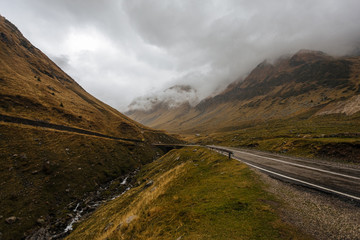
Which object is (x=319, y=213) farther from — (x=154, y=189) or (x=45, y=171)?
(x=45, y=171)

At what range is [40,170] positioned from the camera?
33719mm

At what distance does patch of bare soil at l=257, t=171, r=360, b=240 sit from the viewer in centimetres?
716

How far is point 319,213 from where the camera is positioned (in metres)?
8.79

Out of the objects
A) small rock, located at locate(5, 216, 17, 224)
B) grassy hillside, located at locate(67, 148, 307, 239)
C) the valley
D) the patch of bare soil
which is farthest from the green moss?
the patch of bare soil

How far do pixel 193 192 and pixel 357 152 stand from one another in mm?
30687

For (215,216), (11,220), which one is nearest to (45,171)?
(11,220)

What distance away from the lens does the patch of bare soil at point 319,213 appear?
7.16m

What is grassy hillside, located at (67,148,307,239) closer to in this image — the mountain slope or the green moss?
the mountain slope

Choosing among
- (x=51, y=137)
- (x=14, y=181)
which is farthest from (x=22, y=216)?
(x=51, y=137)

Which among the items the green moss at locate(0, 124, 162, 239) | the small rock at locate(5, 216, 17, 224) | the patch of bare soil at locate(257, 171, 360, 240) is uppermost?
the patch of bare soil at locate(257, 171, 360, 240)

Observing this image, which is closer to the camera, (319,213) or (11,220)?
(319,213)

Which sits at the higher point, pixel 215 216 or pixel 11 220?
pixel 215 216

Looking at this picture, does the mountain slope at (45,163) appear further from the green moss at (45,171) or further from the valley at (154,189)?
the valley at (154,189)

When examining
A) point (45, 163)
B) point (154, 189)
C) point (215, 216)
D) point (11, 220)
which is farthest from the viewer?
point (45, 163)
